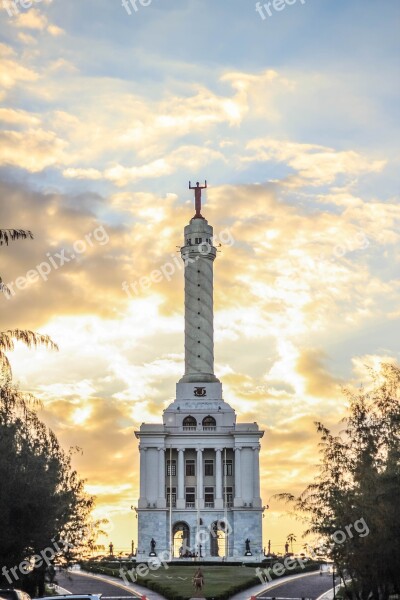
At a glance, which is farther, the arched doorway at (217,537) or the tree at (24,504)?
the arched doorway at (217,537)

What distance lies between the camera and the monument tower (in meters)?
124

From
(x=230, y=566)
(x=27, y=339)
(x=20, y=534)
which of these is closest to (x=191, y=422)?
(x=230, y=566)

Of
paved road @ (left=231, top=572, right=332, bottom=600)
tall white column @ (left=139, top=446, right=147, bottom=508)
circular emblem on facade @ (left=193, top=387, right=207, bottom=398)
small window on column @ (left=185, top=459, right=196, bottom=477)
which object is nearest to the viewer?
paved road @ (left=231, top=572, right=332, bottom=600)

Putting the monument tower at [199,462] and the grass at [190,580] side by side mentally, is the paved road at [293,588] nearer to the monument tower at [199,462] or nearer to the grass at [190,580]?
the grass at [190,580]

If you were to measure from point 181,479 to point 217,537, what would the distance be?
30.1 feet

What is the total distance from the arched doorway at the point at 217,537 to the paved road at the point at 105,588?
48248 millimetres

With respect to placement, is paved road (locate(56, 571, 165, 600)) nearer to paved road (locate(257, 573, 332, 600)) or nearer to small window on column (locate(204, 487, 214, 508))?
paved road (locate(257, 573, 332, 600))

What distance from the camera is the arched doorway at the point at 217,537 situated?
125m

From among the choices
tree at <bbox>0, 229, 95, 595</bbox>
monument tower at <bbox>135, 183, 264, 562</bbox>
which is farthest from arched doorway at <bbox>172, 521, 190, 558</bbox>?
tree at <bbox>0, 229, 95, 595</bbox>

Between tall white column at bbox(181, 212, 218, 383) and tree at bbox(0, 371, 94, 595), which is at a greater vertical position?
tall white column at bbox(181, 212, 218, 383)

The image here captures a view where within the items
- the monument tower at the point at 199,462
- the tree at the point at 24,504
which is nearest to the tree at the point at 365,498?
the tree at the point at 24,504

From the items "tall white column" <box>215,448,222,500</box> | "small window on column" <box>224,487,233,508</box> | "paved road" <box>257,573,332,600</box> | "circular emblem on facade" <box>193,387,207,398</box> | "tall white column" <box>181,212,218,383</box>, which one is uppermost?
"tall white column" <box>181,212,218,383</box>

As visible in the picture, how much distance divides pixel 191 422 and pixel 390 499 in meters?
95.3

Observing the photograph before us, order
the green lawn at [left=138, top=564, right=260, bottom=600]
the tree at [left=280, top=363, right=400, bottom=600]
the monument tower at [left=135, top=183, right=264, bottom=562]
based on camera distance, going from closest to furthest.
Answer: the tree at [left=280, top=363, right=400, bottom=600] < the green lawn at [left=138, top=564, right=260, bottom=600] < the monument tower at [left=135, top=183, right=264, bottom=562]
